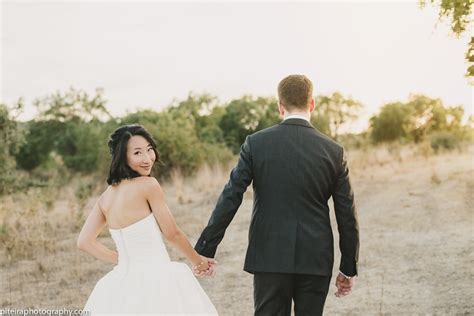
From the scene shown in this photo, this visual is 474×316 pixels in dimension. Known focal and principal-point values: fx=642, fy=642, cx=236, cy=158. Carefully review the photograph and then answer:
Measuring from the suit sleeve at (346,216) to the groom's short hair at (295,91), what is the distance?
0.39m

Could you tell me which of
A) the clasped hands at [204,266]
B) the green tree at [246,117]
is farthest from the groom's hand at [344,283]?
the green tree at [246,117]

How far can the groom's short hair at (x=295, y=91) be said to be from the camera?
13.0ft

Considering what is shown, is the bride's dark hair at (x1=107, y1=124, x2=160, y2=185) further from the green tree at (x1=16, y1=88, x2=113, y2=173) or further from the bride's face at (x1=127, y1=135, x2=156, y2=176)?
the green tree at (x1=16, y1=88, x2=113, y2=173)

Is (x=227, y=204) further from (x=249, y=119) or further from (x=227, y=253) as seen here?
(x=249, y=119)

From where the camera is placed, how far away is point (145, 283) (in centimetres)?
396

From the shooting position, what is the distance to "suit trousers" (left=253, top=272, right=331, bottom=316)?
3.94 meters

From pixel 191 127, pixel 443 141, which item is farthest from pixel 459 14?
pixel 443 141

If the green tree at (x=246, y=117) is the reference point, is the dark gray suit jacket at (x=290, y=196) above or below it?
above

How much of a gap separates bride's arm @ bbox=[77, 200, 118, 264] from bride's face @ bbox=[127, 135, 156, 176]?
405 mm

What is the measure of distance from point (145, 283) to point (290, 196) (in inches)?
41.1

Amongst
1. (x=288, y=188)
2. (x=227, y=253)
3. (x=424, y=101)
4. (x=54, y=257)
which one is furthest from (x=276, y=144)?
(x=424, y=101)

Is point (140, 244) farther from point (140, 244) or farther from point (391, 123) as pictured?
point (391, 123)

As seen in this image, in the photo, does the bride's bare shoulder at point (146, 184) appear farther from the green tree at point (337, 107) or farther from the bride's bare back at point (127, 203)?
the green tree at point (337, 107)

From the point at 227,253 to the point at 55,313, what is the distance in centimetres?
344
